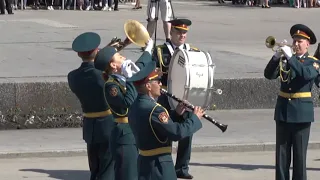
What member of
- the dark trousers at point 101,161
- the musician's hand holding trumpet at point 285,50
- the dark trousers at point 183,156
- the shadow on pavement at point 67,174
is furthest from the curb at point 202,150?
the musician's hand holding trumpet at point 285,50

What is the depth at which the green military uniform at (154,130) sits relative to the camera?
638 cm

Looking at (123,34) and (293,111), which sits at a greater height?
(293,111)

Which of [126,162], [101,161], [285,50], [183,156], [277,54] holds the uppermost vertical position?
[285,50]

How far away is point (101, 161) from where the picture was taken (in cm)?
833

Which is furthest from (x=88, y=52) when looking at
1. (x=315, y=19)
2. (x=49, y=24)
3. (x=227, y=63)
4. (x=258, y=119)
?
(x=315, y=19)

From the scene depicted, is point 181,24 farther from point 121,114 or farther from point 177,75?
point 121,114

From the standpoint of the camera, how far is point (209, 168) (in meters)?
10.6

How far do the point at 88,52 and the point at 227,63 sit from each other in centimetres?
800

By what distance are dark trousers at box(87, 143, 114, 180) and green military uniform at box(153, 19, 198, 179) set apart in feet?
4.10

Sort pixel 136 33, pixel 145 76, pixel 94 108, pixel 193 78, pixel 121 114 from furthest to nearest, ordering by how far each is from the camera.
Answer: pixel 94 108 < pixel 193 78 < pixel 136 33 < pixel 121 114 < pixel 145 76

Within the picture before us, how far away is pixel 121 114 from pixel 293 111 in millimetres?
2212

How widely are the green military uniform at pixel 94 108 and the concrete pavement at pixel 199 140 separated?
288cm

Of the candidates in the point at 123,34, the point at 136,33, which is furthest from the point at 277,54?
→ the point at 123,34

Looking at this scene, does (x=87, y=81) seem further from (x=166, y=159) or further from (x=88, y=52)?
(x=166, y=159)
